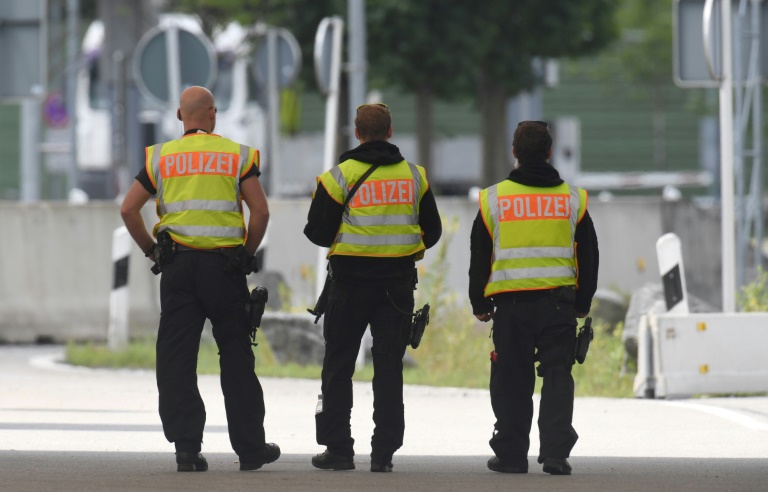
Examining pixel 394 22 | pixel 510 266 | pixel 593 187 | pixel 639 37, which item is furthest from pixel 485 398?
pixel 593 187

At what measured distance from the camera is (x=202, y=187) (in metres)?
8.63

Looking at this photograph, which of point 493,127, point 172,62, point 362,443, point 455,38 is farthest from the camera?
point 493,127

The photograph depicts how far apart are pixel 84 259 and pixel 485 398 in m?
6.01

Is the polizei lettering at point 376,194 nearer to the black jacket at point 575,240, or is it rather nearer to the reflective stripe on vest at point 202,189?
the black jacket at point 575,240

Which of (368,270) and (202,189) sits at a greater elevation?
(202,189)

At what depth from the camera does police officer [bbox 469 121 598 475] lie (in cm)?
887

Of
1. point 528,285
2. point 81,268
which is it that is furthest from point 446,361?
point 528,285

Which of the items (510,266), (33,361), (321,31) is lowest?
(33,361)

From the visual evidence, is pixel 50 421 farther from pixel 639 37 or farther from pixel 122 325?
pixel 639 37

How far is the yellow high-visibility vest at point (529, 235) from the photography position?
8.89 meters

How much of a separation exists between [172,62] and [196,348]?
925cm

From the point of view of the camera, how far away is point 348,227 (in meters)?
8.89

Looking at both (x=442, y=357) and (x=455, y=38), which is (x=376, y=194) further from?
(x=455, y=38)

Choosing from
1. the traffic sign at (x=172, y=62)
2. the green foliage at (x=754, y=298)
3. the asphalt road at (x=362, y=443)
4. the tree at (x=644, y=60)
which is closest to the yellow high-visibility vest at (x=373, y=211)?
the asphalt road at (x=362, y=443)
